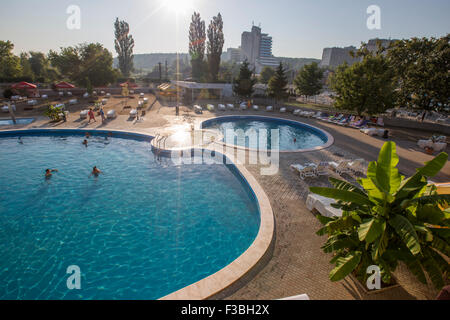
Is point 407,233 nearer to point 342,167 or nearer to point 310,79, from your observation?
point 342,167

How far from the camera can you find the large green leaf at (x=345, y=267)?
4.70 meters

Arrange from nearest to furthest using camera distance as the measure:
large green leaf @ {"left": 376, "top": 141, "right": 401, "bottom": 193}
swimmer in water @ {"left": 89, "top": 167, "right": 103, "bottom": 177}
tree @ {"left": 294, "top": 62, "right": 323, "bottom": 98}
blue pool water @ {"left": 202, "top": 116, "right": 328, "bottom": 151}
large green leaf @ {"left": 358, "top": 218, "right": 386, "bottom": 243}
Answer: large green leaf @ {"left": 358, "top": 218, "right": 386, "bottom": 243}
large green leaf @ {"left": 376, "top": 141, "right": 401, "bottom": 193}
swimmer in water @ {"left": 89, "top": 167, "right": 103, "bottom": 177}
blue pool water @ {"left": 202, "top": 116, "right": 328, "bottom": 151}
tree @ {"left": 294, "top": 62, "right": 323, "bottom": 98}

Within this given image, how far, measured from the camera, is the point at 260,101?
41.0 m

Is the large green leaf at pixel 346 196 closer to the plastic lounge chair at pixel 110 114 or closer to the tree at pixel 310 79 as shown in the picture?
the plastic lounge chair at pixel 110 114

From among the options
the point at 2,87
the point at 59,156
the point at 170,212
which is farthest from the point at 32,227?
the point at 2,87

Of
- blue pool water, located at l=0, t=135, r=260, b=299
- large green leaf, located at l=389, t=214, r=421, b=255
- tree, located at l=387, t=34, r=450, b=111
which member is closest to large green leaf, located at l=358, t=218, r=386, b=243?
large green leaf, located at l=389, t=214, r=421, b=255

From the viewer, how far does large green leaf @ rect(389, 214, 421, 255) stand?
3799 mm

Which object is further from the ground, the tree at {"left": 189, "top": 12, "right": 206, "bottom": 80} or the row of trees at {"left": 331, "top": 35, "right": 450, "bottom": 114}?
the tree at {"left": 189, "top": 12, "right": 206, "bottom": 80}

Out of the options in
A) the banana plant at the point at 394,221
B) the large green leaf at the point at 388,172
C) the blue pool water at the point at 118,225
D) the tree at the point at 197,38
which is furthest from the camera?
the tree at the point at 197,38

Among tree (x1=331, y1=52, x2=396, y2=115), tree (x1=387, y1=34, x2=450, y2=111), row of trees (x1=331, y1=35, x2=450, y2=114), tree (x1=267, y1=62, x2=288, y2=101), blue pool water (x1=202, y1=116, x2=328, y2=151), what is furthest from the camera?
tree (x1=267, y1=62, x2=288, y2=101)

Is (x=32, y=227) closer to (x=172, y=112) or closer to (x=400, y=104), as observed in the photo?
(x=172, y=112)

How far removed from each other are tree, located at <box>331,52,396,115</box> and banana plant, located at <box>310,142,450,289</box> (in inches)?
895

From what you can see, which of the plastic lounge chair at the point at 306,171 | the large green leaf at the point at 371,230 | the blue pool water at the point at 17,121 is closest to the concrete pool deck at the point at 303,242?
the plastic lounge chair at the point at 306,171

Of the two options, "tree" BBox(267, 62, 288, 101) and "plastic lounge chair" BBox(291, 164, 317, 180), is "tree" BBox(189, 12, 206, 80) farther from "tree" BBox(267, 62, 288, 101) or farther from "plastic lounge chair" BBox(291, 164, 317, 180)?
"plastic lounge chair" BBox(291, 164, 317, 180)
